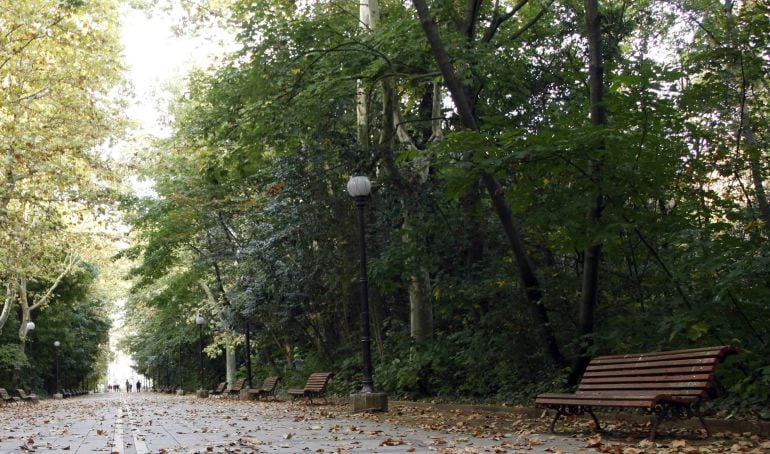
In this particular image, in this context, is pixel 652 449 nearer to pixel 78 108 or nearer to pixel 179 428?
pixel 179 428

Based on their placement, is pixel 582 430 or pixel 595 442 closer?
pixel 595 442

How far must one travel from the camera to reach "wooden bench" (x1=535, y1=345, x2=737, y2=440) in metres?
7.05

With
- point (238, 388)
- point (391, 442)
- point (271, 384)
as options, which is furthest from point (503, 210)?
point (238, 388)

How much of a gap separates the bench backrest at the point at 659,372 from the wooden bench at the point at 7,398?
85.2ft

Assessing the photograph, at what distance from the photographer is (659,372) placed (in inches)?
304

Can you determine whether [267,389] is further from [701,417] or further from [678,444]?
[678,444]

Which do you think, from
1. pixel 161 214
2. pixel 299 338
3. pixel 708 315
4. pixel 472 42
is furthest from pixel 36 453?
pixel 161 214

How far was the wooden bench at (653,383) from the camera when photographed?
7055mm

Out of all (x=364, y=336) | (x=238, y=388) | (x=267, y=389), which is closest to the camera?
(x=364, y=336)

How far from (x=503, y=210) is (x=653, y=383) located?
4.46 m

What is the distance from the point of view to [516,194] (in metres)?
10.8

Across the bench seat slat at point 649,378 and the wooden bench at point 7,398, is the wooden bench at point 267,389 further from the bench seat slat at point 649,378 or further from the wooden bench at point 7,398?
the bench seat slat at point 649,378

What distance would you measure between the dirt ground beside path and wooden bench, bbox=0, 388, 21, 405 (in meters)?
20.8

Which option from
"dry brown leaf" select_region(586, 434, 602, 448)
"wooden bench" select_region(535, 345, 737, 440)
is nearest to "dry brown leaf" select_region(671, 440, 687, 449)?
"wooden bench" select_region(535, 345, 737, 440)
